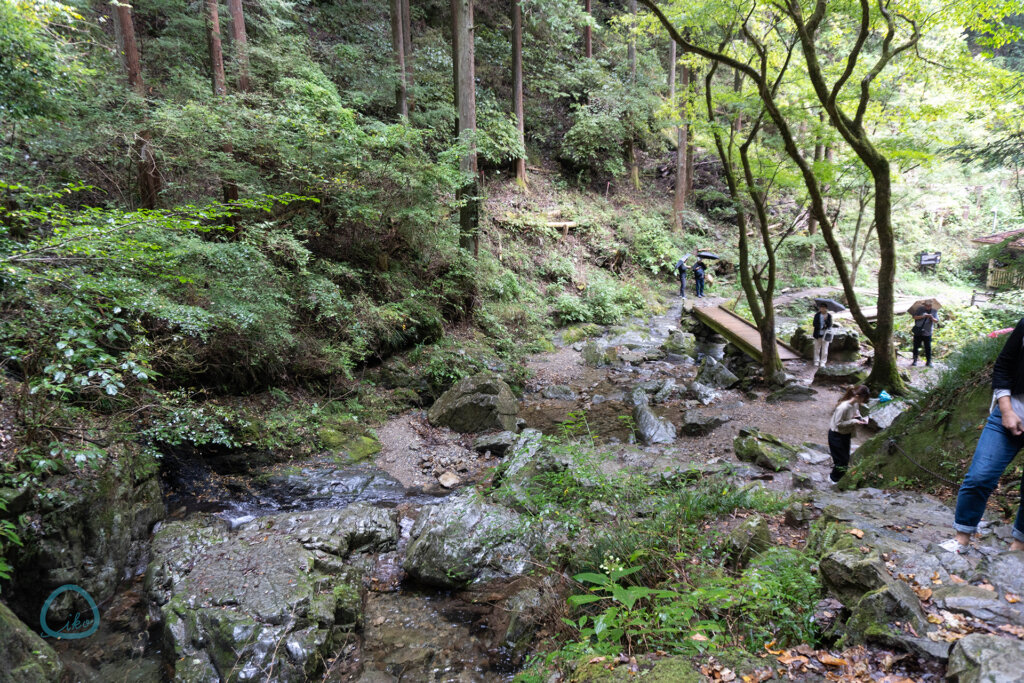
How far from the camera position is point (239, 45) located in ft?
36.9

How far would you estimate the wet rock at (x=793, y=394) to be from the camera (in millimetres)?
10484

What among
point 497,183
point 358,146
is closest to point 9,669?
point 358,146

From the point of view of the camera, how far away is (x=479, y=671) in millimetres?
4047

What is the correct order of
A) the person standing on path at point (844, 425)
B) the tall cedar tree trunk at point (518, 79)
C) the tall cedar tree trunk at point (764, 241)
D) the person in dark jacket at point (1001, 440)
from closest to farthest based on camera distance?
1. the person in dark jacket at point (1001, 440)
2. the person standing on path at point (844, 425)
3. the tall cedar tree trunk at point (764, 241)
4. the tall cedar tree trunk at point (518, 79)

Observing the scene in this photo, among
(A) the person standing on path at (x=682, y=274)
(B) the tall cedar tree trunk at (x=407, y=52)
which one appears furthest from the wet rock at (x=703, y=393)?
(B) the tall cedar tree trunk at (x=407, y=52)

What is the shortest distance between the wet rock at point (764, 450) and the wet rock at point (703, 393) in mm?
2882

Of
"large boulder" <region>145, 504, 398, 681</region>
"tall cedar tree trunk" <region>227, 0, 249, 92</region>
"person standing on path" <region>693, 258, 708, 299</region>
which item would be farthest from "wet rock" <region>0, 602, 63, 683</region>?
"person standing on path" <region>693, 258, 708, 299</region>

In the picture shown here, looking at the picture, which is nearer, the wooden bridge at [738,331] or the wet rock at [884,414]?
the wet rock at [884,414]

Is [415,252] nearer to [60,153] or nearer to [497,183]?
[60,153]

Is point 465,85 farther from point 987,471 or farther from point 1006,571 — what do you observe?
point 1006,571

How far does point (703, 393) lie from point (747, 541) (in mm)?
7534

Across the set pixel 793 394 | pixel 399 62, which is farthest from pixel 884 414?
pixel 399 62

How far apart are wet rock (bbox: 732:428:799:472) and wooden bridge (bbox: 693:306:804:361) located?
482 centimetres

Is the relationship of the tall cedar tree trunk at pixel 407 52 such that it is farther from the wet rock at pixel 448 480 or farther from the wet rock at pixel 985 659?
the wet rock at pixel 985 659
